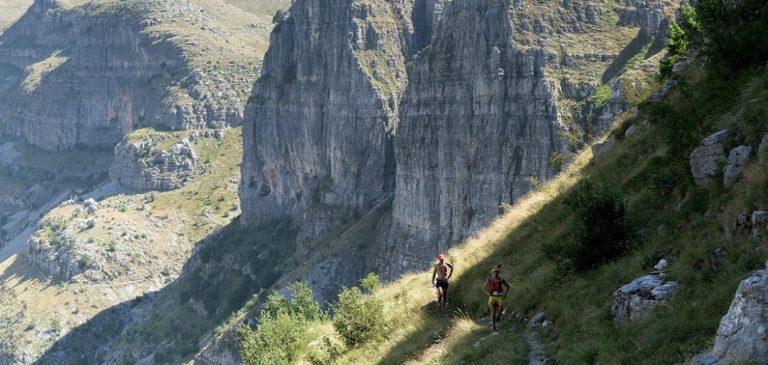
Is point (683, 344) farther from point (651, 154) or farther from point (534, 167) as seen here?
point (534, 167)

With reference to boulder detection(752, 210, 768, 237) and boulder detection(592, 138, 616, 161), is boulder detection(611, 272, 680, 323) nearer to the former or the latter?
boulder detection(752, 210, 768, 237)

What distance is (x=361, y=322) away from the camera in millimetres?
24641

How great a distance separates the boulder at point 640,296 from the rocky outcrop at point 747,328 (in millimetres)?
3068

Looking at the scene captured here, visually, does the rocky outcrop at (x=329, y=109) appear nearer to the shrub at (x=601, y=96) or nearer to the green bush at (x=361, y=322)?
the shrub at (x=601, y=96)

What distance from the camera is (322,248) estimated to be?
374 feet

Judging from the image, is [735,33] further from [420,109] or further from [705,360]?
[420,109]

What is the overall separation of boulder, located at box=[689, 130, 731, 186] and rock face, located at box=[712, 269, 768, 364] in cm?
658

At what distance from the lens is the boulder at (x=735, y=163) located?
16.8m

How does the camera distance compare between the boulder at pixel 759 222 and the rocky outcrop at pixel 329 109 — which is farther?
the rocky outcrop at pixel 329 109

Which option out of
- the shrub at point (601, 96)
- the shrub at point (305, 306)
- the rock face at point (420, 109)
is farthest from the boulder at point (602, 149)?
the shrub at point (601, 96)

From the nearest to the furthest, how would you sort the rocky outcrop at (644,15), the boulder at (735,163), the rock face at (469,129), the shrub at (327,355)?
the boulder at (735,163), the shrub at (327,355), the rocky outcrop at (644,15), the rock face at (469,129)

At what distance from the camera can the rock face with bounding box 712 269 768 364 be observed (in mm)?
10734

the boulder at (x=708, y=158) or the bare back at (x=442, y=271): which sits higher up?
the boulder at (x=708, y=158)

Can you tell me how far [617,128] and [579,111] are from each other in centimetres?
4277
